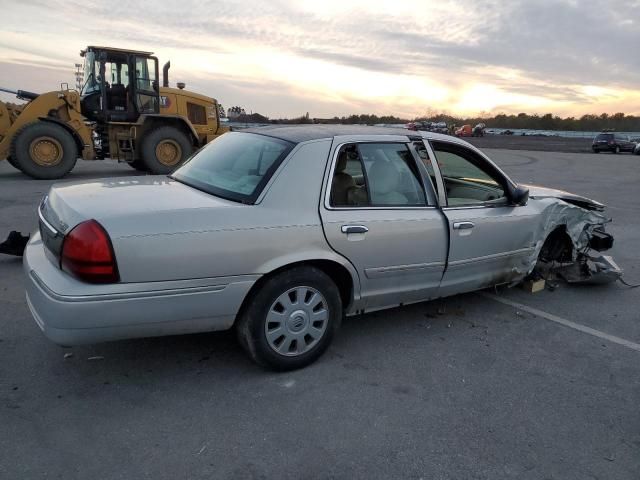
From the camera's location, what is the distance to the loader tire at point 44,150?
11.1 metres

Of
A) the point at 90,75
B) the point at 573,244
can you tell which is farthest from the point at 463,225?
the point at 90,75

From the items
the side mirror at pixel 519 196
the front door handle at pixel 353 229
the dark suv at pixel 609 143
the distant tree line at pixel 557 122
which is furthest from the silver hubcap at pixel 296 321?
the distant tree line at pixel 557 122

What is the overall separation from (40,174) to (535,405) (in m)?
11.4

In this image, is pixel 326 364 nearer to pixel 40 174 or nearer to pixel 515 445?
pixel 515 445

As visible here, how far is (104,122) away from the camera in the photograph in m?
12.2

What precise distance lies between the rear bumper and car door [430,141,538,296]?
5.72 feet

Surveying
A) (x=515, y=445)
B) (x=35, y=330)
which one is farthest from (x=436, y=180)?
(x=35, y=330)

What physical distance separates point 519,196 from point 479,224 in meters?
0.59

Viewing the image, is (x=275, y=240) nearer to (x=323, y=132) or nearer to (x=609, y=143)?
(x=323, y=132)

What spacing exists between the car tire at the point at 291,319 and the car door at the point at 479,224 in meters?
1.12

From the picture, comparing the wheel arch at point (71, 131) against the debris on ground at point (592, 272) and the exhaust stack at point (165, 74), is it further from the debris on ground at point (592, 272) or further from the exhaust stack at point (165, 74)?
the debris on ground at point (592, 272)

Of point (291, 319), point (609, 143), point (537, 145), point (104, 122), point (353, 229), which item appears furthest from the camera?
point (537, 145)

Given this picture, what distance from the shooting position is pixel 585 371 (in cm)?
348

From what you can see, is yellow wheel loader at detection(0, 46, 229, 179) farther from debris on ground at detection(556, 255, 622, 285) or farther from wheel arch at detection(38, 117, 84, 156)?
debris on ground at detection(556, 255, 622, 285)
